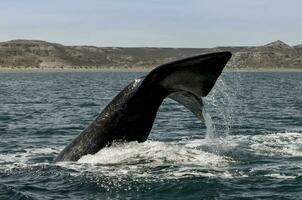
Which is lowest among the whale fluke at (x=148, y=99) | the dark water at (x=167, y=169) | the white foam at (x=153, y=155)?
the dark water at (x=167, y=169)

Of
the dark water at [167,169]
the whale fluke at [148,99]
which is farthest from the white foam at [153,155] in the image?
the whale fluke at [148,99]

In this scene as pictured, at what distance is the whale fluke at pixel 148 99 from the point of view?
469 inches

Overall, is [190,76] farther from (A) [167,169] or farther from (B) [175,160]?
(B) [175,160]

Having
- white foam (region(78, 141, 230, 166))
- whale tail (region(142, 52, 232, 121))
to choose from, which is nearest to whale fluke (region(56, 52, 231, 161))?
whale tail (region(142, 52, 232, 121))

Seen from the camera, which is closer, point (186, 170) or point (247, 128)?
point (186, 170)

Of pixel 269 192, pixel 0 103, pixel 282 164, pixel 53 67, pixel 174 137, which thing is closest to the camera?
pixel 269 192

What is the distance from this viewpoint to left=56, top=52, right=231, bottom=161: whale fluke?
11.9 metres

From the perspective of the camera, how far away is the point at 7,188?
40.5 ft

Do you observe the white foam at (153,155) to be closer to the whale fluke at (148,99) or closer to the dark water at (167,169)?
the dark water at (167,169)

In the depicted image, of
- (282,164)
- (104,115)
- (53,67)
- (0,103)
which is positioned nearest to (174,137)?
(282,164)

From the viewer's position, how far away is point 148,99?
1284 cm

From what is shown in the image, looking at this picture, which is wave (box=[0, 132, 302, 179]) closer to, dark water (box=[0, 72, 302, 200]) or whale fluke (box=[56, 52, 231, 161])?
dark water (box=[0, 72, 302, 200])

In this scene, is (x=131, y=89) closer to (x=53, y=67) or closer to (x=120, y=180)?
(x=120, y=180)

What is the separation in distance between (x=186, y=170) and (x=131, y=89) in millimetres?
2216
